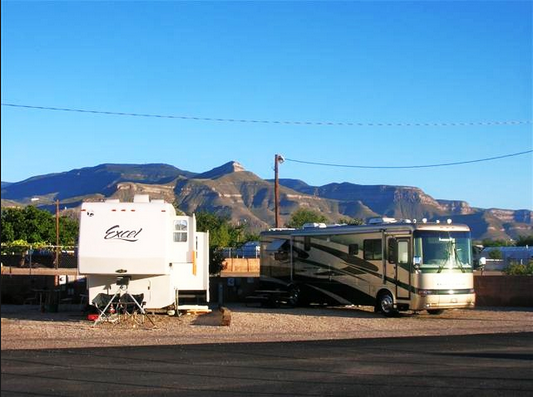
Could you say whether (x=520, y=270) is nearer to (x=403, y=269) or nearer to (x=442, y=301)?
(x=442, y=301)

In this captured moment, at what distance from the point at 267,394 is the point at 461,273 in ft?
43.0

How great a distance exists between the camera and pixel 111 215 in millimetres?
19453

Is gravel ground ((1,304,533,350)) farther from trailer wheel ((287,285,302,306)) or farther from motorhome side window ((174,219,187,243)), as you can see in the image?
motorhome side window ((174,219,187,243))

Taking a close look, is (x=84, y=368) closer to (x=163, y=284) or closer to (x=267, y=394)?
(x=267, y=394)

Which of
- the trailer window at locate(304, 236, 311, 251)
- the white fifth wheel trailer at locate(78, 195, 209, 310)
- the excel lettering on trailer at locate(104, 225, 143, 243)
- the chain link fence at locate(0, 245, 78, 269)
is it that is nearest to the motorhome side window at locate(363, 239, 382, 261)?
the trailer window at locate(304, 236, 311, 251)

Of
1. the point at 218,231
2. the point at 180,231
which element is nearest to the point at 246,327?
the point at 180,231

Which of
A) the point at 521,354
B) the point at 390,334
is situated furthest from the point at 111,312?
the point at 521,354

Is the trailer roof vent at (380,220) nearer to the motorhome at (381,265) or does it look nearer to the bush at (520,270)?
the motorhome at (381,265)

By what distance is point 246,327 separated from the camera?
63.1ft

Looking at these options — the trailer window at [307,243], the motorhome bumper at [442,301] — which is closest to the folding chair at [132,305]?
the trailer window at [307,243]

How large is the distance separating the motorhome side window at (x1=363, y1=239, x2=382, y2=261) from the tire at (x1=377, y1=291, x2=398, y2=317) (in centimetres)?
109

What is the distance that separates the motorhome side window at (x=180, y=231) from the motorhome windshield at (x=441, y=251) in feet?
20.9

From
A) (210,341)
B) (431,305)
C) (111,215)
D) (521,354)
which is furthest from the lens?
(431,305)

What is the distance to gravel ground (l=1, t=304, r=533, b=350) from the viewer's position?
16.3m
